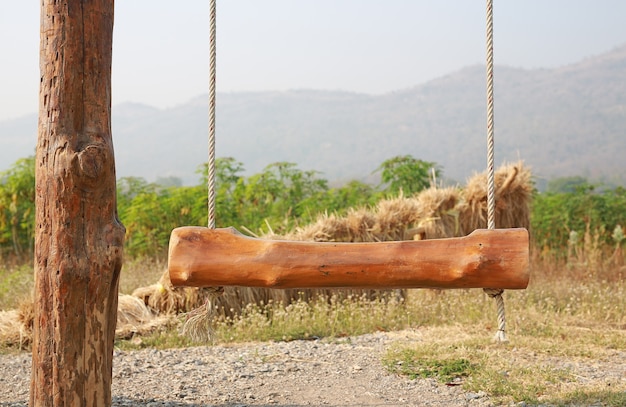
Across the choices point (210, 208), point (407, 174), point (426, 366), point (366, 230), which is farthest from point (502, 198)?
point (210, 208)

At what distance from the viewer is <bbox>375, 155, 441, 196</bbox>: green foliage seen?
1134cm

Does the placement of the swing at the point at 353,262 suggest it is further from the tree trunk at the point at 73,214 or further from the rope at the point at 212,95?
the tree trunk at the point at 73,214

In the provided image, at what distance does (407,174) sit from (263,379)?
263 inches

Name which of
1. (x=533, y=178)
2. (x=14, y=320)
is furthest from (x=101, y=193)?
(x=533, y=178)

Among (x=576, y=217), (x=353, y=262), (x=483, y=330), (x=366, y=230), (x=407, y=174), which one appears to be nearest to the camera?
(x=353, y=262)

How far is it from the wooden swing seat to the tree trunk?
402 millimetres

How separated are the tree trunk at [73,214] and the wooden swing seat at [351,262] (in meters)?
0.40

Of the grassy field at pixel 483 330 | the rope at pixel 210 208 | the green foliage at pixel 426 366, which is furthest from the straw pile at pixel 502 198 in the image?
the rope at pixel 210 208

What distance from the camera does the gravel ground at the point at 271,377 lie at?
465 centimetres

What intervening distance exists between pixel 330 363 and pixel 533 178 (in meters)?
4.87

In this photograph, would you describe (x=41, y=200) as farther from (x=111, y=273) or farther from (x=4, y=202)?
(x=4, y=202)

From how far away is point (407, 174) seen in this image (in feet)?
37.1

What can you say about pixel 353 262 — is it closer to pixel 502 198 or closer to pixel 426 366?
pixel 426 366

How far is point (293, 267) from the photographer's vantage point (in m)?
3.52
